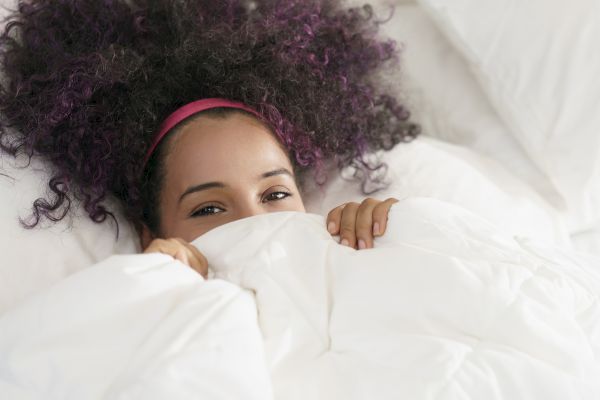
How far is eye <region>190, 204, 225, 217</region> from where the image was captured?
3.39 feet

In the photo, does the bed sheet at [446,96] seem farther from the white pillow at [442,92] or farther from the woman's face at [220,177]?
the woman's face at [220,177]

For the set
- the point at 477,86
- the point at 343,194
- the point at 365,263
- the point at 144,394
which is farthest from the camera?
the point at 477,86

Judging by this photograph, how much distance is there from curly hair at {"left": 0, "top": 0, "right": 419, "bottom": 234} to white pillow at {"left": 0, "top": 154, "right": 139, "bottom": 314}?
0.06 ft

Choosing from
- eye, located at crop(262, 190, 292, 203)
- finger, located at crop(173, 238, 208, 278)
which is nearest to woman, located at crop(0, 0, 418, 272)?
eye, located at crop(262, 190, 292, 203)

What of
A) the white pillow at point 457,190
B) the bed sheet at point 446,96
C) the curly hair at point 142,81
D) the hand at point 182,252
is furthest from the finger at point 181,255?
the bed sheet at point 446,96

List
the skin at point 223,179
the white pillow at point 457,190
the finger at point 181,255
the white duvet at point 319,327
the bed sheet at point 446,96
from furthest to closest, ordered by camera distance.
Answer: the bed sheet at point 446,96 < the white pillow at point 457,190 < the skin at point 223,179 < the finger at point 181,255 < the white duvet at point 319,327

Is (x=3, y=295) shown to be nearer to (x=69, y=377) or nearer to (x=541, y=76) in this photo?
(x=69, y=377)

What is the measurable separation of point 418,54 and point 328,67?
0.93 ft

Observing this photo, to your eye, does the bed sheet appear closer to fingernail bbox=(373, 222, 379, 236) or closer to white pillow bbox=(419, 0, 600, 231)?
white pillow bbox=(419, 0, 600, 231)

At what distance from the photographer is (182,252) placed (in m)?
0.85

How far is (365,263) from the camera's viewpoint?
32.1 inches

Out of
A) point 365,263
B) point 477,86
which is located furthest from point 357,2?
point 365,263

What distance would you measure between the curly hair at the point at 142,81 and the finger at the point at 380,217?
25cm

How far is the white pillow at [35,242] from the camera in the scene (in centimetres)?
94
